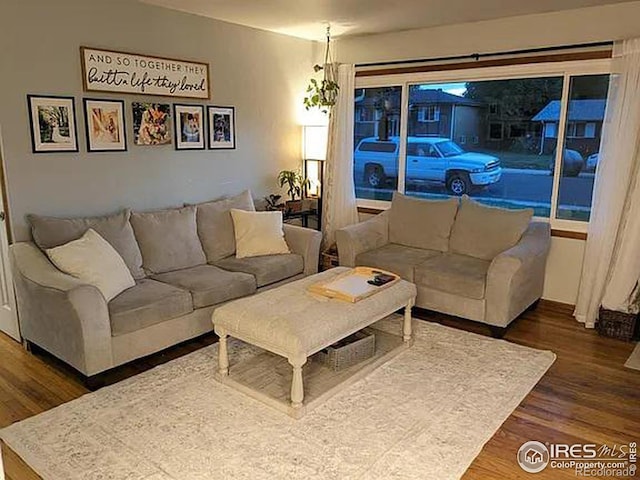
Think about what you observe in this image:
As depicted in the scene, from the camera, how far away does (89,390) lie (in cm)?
302

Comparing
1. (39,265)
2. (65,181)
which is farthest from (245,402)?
(65,181)

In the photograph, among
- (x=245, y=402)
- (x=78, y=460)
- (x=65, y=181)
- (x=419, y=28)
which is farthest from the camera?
(x=419, y=28)

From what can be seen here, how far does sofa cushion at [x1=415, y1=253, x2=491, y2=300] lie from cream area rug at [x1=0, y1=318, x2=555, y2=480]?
25.2 inches

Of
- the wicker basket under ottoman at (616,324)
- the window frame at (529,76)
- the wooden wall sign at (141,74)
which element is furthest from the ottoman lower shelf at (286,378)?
the wooden wall sign at (141,74)

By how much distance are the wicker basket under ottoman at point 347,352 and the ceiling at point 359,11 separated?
2459 millimetres

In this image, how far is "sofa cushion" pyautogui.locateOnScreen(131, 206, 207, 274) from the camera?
12.5 ft

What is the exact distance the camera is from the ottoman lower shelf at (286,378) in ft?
9.34

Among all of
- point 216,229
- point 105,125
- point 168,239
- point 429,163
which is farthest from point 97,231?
point 429,163

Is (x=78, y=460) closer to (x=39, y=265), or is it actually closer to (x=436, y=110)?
(x=39, y=265)

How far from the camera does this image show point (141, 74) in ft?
13.0

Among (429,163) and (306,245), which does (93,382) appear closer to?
(306,245)

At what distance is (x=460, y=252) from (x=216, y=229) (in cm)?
211

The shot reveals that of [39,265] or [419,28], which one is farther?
[419,28]

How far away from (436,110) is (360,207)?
1311mm
